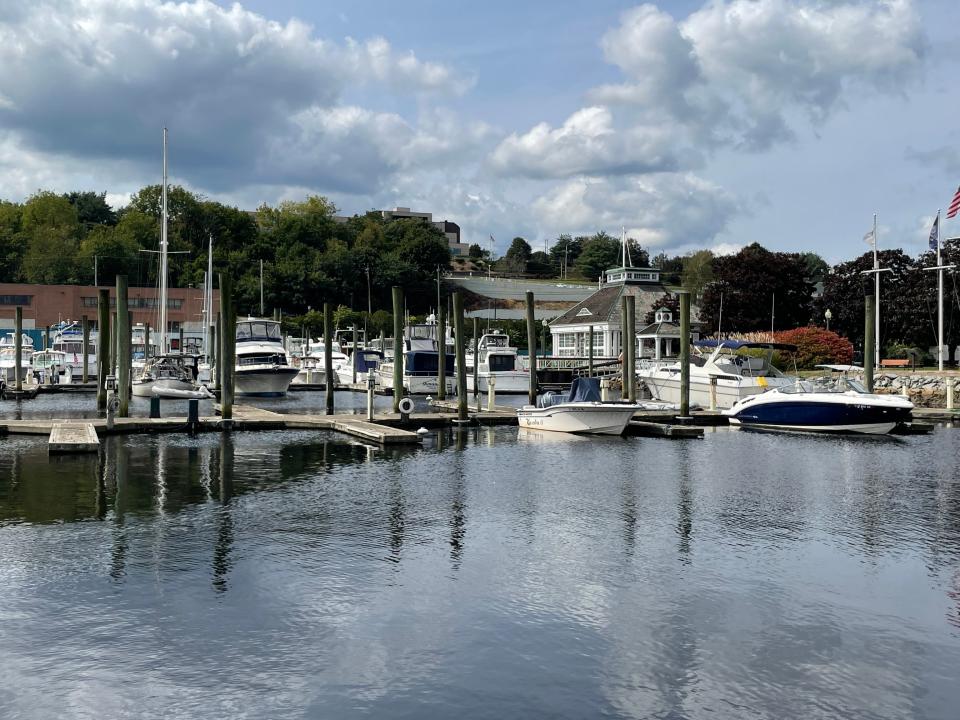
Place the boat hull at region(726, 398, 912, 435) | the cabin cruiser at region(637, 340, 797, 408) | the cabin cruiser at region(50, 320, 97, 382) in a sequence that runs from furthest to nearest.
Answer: the cabin cruiser at region(50, 320, 97, 382), the cabin cruiser at region(637, 340, 797, 408), the boat hull at region(726, 398, 912, 435)

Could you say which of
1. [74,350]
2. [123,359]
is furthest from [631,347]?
[74,350]

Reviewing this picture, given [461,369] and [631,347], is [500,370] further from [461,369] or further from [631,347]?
[461,369]

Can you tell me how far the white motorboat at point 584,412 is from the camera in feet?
99.2

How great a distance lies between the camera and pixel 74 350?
67.8m

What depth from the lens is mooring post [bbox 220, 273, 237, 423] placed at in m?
30.6

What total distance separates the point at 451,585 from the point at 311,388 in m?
48.5

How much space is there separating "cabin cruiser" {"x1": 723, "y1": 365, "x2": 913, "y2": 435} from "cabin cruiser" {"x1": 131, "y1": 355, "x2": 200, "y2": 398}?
84.8ft

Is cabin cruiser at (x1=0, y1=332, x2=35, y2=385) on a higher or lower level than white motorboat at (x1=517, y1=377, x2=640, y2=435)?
higher

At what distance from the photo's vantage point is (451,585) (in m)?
12.4

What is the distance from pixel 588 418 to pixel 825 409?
27.9ft

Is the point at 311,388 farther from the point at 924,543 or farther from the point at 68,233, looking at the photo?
the point at 68,233

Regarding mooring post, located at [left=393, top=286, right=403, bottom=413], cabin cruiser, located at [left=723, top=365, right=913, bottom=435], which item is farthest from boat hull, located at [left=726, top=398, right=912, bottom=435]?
mooring post, located at [left=393, top=286, right=403, bottom=413]

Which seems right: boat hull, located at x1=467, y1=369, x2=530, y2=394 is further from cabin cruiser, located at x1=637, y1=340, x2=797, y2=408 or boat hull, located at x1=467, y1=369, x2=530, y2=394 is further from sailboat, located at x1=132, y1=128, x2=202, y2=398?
sailboat, located at x1=132, y1=128, x2=202, y2=398

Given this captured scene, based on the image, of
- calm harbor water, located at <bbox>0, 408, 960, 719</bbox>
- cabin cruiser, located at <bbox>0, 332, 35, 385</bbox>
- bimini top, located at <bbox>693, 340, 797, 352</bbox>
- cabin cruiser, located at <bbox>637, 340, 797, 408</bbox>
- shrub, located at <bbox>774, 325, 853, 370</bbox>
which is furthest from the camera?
shrub, located at <bbox>774, 325, 853, 370</bbox>
